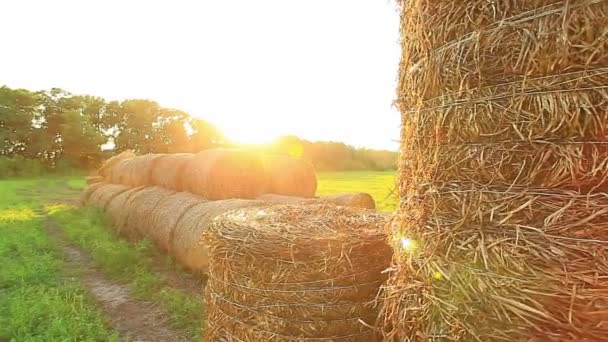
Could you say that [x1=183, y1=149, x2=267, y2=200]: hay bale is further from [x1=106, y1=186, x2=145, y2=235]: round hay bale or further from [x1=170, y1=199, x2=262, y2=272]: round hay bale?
[x1=106, y1=186, x2=145, y2=235]: round hay bale

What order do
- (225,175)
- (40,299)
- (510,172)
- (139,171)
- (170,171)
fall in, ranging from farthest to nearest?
(139,171) → (170,171) → (225,175) → (40,299) → (510,172)

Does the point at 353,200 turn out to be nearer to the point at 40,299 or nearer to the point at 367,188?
the point at 40,299

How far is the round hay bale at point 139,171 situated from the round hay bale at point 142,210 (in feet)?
→ 7.98

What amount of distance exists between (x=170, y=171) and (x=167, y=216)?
3.39 meters

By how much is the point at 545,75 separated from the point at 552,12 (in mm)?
233

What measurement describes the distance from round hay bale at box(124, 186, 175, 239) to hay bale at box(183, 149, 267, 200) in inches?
30.1

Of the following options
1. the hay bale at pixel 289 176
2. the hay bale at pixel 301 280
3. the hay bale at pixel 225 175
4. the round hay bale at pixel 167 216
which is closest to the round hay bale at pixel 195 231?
the round hay bale at pixel 167 216

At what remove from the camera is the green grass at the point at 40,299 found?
5031mm

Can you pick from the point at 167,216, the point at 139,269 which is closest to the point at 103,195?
the point at 167,216

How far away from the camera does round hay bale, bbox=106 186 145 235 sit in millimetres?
10828

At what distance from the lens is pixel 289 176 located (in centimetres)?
1180

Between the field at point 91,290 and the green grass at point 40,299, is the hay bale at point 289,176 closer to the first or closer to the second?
the field at point 91,290

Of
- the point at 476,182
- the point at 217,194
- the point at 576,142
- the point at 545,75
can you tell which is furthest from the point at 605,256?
the point at 217,194

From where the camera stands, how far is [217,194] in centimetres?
959
